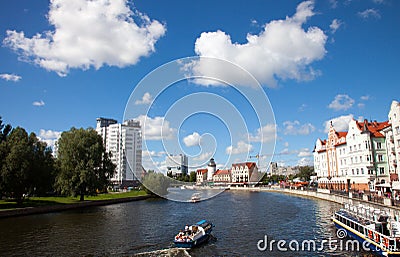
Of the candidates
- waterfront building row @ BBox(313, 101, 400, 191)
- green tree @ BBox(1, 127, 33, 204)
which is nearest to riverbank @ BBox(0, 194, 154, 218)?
green tree @ BBox(1, 127, 33, 204)

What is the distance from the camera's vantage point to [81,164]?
5809cm

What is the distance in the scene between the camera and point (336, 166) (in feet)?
272

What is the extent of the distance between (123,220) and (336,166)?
64.1m

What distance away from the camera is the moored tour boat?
2062cm

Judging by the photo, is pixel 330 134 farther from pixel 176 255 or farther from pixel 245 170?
pixel 245 170

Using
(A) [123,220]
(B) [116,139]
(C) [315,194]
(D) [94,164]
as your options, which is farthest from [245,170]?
(A) [123,220]

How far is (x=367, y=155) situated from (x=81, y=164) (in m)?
61.0

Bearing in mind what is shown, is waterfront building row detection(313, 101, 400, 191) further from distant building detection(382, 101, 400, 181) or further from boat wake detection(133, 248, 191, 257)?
boat wake detection(133, 248, 191, 257)

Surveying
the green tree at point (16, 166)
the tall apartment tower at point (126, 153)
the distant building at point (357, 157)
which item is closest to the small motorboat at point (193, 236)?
the green tree at point (16, 166)

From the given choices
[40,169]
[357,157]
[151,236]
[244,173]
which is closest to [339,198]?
[357,157]

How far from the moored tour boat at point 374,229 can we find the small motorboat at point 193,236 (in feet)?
43.9

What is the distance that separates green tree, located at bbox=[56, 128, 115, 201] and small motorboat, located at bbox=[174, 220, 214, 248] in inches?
1408

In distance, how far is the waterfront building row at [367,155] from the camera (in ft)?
192

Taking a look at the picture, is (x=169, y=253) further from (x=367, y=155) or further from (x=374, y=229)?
(x=367, y=155)
